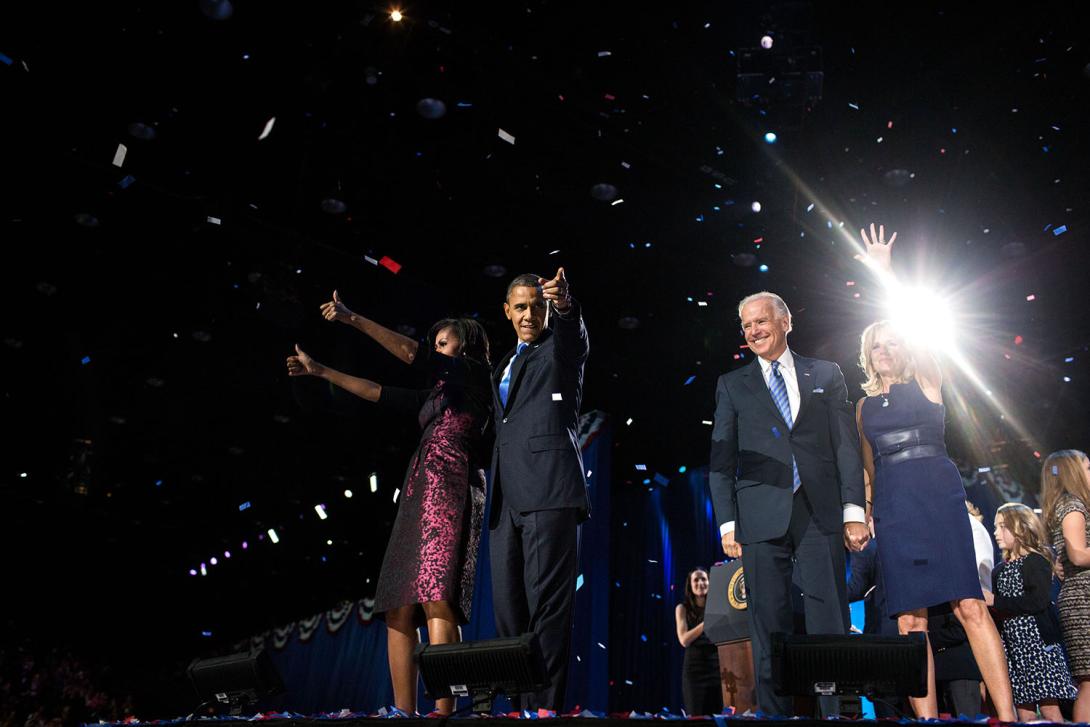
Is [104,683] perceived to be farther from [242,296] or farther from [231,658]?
[231,658]

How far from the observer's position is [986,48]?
4.82 metres

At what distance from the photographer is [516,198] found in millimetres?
6129

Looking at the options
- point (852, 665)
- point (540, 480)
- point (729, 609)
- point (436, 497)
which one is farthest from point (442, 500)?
point (729, 609)

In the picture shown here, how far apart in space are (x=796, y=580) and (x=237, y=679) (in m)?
1.77

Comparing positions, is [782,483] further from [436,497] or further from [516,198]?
[516,198]

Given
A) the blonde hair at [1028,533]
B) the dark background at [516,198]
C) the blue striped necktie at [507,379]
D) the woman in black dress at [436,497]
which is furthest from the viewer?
the dark background at [516,198]

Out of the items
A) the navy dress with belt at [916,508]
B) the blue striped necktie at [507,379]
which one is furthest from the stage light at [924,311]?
the blue striped necktie at [507,379]

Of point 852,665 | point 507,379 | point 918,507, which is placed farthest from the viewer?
point 507,379

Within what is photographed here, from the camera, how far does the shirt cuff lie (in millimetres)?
2811

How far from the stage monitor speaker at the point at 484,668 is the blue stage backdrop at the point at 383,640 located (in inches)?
169

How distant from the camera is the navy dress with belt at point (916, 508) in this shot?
2.82 metres

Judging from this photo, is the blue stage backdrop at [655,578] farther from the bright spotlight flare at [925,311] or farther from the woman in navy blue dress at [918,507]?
the woman in navy blue dress at [918,507]

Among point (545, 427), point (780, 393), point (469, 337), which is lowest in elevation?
point (545, 427)

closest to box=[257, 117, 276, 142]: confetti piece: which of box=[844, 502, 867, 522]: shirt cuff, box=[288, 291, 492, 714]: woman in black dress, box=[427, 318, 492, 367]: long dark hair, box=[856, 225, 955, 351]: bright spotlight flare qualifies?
box=[288, 291, 492, 714]: woman in black dress
